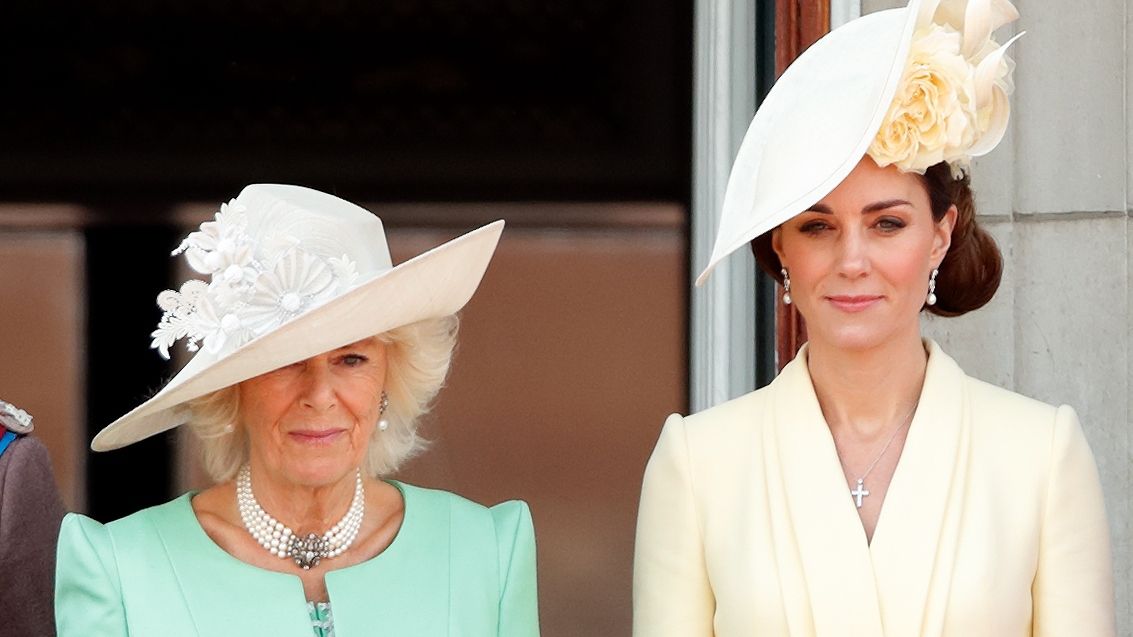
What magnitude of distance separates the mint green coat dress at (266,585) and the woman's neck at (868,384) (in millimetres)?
563

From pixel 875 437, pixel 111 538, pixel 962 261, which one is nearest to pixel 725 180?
pixel 962 261

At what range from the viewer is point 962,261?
3.05 meters

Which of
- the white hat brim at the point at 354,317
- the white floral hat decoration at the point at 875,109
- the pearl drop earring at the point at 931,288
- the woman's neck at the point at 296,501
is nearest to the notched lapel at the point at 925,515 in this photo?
the pearl drop earring at the point at 931,288

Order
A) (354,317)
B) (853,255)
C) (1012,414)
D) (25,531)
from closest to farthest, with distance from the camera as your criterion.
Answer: (354,317) → (853,255) → (1012,414) → (25,531)

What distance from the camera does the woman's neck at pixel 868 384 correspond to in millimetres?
2967

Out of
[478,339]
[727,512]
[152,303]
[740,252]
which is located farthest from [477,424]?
[727,512]

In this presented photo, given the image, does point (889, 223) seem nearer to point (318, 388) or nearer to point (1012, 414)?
point (1012, 414)

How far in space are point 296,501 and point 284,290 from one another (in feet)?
1.11

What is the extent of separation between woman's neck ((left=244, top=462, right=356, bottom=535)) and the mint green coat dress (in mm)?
88

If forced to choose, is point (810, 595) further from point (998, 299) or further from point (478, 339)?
point (478, 339)

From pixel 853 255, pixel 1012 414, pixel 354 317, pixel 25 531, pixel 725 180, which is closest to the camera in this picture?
pixel 354 317

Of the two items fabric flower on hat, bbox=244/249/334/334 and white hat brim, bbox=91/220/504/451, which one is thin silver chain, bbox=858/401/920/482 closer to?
white hat brim, bbox=91/220/504/451

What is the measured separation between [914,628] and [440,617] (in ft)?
2.40

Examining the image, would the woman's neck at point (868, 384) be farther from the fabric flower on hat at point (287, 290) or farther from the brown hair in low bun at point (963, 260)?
the fabric flower on hat at point (287, 290)
